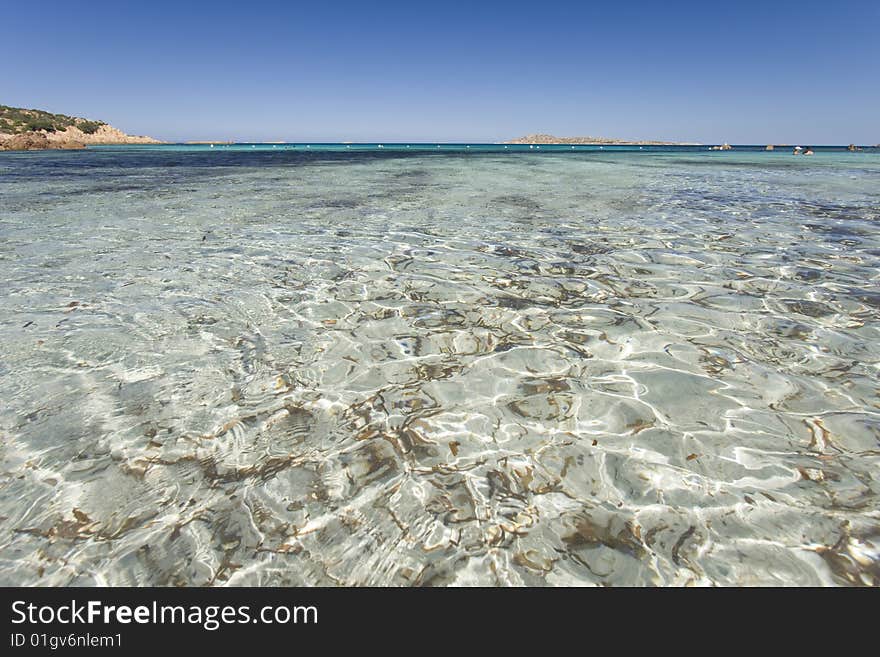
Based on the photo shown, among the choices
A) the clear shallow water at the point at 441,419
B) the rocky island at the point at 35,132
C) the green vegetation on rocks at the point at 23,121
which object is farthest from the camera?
the green vegetation on rocks at the point at 23,121

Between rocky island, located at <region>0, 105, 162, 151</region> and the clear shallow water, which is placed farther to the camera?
rocky island, located at <region>0, 105, 162, 151</region>

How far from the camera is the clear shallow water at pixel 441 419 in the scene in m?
2.10

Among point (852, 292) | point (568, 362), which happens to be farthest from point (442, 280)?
point (852, 292)

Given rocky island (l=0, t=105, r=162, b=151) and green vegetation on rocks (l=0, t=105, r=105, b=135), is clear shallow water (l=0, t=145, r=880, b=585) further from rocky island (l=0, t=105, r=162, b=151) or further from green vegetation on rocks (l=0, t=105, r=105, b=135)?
green vegetation on rocks (l=0, t=105, r=105, b=135)

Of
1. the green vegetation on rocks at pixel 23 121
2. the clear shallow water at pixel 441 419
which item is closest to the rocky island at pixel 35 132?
the green vegetation on rocks at pixel 23 121

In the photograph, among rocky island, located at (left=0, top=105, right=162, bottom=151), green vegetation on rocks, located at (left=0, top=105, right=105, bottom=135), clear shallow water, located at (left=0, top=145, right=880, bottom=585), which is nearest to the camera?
clear shallow water, located at (left=0, top=145, right=880, bottom=585)

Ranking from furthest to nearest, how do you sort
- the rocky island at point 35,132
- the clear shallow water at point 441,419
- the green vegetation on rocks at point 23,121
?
1. the green vegetation on rocks at point 23,121
2. the rocky island at point 35,132
3. the clear shallow water at point 441,419

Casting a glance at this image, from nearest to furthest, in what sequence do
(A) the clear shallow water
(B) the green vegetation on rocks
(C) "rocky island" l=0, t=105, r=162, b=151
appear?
(A) the clear shallow water → (C) "rocky island" l=0, t=105, r=162, b=151 → (B) the green vegetation on rocks

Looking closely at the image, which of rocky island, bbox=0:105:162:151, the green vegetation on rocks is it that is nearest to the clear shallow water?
rocky island, bbox=0:105:162:151

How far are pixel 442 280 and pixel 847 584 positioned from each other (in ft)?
15.5

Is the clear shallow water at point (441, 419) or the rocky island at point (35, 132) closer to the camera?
the clear shallow water at point (441, 419)

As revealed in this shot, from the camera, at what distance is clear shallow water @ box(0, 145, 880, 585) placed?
2.10 meters

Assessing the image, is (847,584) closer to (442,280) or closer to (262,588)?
(262,588)

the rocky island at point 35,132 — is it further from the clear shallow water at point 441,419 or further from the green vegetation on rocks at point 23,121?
the clear shallow water at point 441,419
